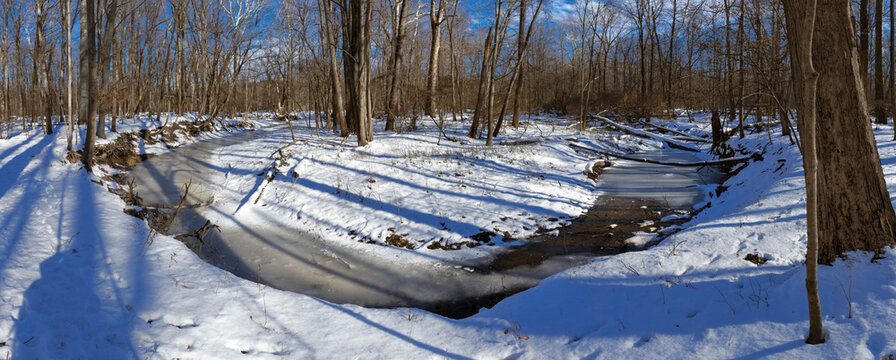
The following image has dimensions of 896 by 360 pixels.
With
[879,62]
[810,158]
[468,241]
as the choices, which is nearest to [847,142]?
[810,158]

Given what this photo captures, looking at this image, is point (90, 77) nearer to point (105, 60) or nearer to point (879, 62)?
point (105, 60)

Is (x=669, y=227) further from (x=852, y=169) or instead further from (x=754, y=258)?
(x=852, y=169)

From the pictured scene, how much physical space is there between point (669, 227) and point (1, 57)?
25871mm

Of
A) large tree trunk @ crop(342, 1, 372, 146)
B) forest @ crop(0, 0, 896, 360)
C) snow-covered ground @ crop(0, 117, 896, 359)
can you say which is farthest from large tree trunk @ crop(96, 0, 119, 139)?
large tree trunk @ crop(342, 1, 372, 146)

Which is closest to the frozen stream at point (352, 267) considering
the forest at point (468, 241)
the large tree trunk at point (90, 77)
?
the forest at point (468, 241)

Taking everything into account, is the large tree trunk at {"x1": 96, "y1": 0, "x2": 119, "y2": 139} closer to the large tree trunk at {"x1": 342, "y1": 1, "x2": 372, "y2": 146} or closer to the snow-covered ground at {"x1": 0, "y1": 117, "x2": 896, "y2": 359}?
the snow-covered ground at {"x1": 0, "y1": 117, "x2": 896, "y2": 359}

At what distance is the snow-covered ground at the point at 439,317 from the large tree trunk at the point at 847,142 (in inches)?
9.6

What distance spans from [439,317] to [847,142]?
4.14 m

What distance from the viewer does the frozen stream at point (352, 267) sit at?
18.7 ft

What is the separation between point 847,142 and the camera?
3648 mm

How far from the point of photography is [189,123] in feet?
73.0

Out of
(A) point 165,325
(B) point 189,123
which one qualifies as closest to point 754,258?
(A) point 165,325

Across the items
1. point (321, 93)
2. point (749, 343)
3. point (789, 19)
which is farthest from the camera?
point (321, 93)

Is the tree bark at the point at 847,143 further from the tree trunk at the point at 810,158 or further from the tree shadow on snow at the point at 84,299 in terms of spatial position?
the tree shadow on snow at the point at 84,299
